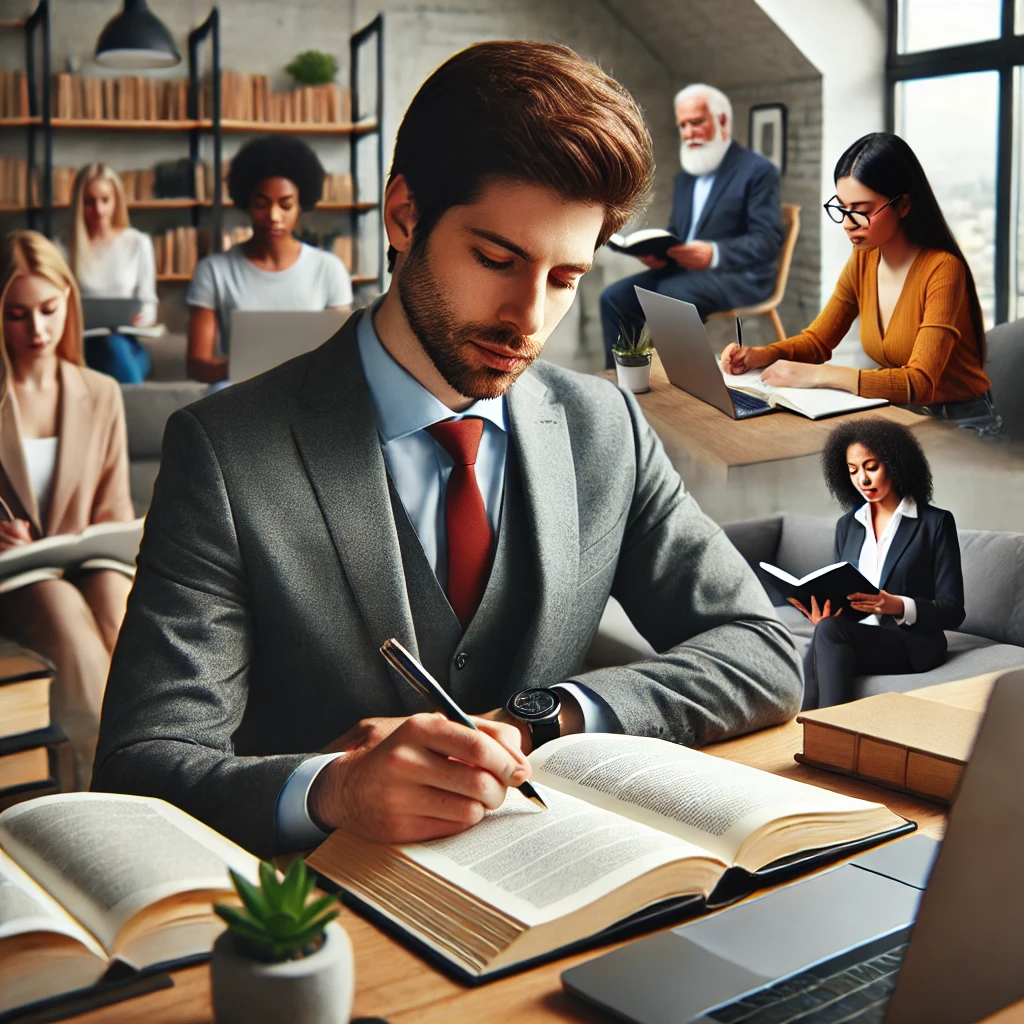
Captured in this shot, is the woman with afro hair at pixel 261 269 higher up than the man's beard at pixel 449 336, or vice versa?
the woman with afro hair at pixel 261 269

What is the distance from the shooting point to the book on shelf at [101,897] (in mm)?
808

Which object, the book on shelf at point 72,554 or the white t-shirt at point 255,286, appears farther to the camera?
the book on shelf at point 72,554

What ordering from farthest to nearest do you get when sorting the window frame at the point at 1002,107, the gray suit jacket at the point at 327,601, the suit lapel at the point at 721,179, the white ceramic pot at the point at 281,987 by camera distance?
the suit lapel at the point at 721,179, the window frame at the point at 1002,107, the gray suit jacket at the point at 327,601, the white ceramic pot at the point at 281,987

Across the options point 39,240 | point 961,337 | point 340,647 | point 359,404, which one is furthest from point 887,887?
point 39,240

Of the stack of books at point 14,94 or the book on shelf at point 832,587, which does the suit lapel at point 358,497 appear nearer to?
the book on shelf at point 832,587

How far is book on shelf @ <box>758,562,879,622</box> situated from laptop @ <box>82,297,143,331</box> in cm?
202

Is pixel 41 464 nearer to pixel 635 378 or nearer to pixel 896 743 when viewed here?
pixel 635 378

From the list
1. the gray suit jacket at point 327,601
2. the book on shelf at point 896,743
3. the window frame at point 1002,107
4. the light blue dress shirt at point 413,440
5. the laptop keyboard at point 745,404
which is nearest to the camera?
the book on shelf at point 896,743

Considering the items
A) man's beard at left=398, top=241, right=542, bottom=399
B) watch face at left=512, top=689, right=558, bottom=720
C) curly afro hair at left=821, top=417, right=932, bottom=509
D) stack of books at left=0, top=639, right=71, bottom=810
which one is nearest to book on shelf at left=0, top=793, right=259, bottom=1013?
watch face at left=512, top=689, right=558, bottom=720

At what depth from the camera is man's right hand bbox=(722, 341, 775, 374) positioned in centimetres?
213

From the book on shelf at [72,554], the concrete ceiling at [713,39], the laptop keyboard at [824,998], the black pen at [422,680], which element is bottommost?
the book on shelf at [72,554]

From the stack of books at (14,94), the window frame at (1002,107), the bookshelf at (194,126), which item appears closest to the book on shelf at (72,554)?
the bookshelf at (194,126)

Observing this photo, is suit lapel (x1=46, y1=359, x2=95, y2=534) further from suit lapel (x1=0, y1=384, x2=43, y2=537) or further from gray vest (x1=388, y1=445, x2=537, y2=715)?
gray vest (x1=388, y1=445, x2=537, y2=715)

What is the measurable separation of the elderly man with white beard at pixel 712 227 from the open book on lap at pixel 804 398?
16cm
